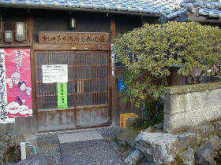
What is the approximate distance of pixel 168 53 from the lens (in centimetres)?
625

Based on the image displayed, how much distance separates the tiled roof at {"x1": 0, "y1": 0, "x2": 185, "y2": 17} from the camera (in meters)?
7.27

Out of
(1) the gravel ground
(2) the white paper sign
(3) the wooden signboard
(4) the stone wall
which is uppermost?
(3) the wooden signboard

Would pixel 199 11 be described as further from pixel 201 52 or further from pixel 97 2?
pixel 97 2

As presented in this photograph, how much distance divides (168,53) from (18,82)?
4960 millimetres

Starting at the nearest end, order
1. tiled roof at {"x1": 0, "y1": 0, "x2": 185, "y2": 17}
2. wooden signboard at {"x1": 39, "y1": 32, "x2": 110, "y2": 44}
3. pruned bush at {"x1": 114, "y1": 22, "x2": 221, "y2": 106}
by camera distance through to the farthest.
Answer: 1. pruned bush at {"x1": 114, "y1": 22, "x2": 221, "y2": 106}
2. tiled roof at {"x1": 0, "y1": 0, "x2": 185, "y2": 17}
3. wooden signboard at {"x1": 39, "y1": 32, "x2": 110, "y2": 44}

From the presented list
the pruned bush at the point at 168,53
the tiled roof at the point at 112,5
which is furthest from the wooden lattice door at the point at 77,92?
the pruned bush at the point at 168,53

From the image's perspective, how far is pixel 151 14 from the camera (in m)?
8.55

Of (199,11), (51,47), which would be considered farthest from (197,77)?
(51,47)

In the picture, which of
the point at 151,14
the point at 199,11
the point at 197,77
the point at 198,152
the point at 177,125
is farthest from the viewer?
the point at 151,14

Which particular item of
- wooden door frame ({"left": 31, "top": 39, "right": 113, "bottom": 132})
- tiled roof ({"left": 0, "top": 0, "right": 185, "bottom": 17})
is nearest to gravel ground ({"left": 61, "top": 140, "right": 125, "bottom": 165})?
wooden door frame ({"left": 31, "top": 39, "right": 113, "bottom": 132})

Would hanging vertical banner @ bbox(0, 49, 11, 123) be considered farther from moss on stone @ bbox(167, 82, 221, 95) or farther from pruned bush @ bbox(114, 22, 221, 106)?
moss on stone @ bbox(167, 82, 221, 95)

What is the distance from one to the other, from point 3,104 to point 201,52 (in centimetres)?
630

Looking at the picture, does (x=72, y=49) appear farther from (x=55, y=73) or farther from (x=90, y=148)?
(x=90, y=148)

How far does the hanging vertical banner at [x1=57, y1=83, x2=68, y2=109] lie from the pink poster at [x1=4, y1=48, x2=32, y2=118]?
0.96 metres
